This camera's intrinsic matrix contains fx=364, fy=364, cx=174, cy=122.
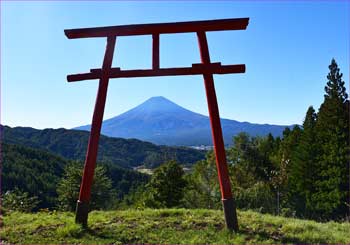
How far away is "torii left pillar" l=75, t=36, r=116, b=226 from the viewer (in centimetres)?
720

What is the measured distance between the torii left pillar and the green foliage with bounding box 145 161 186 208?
17.9m

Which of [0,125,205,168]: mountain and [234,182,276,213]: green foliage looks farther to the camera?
[0,125,205,168]: mountain

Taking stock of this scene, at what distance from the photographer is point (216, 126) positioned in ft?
23.0

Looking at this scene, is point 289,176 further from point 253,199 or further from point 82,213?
point 82,213

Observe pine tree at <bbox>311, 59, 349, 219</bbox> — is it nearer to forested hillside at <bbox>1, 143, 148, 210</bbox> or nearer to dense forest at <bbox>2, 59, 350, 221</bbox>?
dense forest at <bbox>2, 59, 350, 221</bbox>

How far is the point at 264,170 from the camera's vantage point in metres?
35.1

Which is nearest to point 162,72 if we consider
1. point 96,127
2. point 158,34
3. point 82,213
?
point 158,34

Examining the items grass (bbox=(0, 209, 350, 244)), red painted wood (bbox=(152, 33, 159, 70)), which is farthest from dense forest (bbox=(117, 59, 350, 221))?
red painted wood (bbox=(152, 33, 159, 70))

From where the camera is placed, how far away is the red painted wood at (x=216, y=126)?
6.95m

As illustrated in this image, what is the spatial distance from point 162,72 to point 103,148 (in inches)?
5751

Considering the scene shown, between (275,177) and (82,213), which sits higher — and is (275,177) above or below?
below

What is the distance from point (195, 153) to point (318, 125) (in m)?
119

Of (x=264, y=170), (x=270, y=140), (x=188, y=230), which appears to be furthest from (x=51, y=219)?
(x=270, y=140)

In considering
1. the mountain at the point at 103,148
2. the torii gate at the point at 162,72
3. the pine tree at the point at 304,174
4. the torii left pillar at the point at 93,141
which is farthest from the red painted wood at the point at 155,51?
the mountain at the point at 103,148
